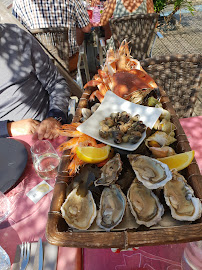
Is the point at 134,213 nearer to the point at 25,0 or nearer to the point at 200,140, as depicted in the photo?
the point at 200,140

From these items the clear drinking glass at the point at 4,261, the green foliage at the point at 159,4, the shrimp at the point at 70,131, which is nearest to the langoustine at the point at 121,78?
the shrimp at the point at 70,131

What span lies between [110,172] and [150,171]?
15cm

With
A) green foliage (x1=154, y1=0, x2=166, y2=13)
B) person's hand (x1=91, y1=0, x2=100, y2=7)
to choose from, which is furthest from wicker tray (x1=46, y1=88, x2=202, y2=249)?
green foliage (x1=154, y1=0, x2=166, y2=13)

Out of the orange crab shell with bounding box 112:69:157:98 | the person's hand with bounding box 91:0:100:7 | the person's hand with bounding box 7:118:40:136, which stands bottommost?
the person's hand with bounding box 7:118:40:136

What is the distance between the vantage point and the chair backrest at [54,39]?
2.33m

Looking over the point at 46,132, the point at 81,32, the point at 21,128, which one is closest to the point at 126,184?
the point at 46,132

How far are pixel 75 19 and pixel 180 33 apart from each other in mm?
3123

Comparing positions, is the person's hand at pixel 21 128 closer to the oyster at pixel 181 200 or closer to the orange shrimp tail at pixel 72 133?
the orange shrimp tail at pixel 72 133

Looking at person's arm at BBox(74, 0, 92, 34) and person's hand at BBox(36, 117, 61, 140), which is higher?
person's arm at BBox(74, 0, 92, 34)

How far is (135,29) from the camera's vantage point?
9.75 feet

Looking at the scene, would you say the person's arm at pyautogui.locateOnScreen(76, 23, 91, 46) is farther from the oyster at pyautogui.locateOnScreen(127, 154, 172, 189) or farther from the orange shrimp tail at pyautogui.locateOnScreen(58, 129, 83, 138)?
the oyster at pyautogui.locateOnScreen(127, 154, 172, 189)

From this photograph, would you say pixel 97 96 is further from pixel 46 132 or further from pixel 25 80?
pixel 25 80

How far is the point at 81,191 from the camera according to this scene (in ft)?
2.60

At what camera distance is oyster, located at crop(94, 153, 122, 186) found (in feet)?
2.55
